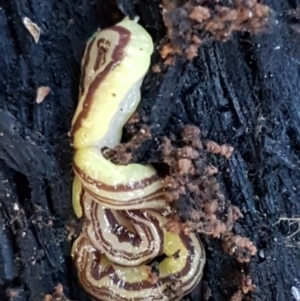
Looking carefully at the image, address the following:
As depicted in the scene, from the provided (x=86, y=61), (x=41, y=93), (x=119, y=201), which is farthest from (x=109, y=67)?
(x=119, y=201)

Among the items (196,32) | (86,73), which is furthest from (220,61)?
(86,73)

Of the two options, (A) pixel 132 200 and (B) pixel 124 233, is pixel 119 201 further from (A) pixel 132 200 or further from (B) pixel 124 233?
(B) pixel 124 233

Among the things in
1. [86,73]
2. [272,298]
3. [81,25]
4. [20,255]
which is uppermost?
[81,25]

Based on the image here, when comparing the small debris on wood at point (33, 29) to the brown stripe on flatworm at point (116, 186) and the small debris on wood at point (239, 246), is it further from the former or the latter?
the small debris on wood at point (239, 246)

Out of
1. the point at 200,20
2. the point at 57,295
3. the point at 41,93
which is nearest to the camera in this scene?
the point at 200,20

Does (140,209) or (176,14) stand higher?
(176,14)

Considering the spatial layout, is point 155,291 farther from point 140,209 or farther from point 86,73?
point 86,73

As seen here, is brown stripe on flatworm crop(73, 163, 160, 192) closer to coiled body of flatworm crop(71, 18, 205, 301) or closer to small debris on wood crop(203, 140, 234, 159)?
coiled body of flatworm crop(71, 18, 205, 301)
